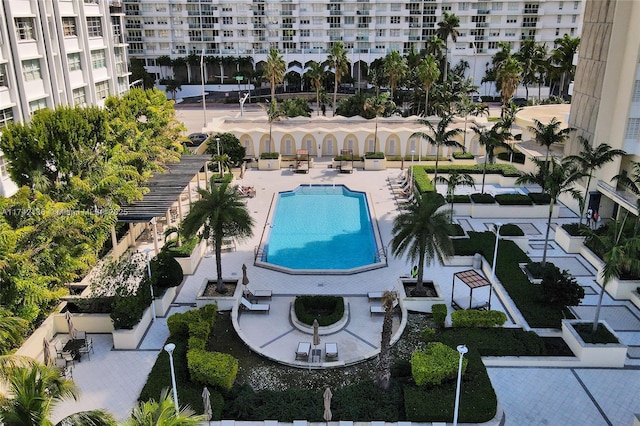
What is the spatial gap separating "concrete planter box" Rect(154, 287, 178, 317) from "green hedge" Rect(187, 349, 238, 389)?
5.02 metres

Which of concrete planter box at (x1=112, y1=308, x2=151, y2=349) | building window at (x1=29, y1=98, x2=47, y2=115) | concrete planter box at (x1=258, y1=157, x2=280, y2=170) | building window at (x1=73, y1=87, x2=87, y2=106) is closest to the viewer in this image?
concrete planter box at (x1=112, y1=308, x2=151, y2=349)

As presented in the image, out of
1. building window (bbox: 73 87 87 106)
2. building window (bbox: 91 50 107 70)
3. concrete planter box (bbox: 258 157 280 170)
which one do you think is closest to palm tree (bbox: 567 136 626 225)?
concrete planter box (bbox: 258 157 280 170)

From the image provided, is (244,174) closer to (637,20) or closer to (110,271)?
(110,271)

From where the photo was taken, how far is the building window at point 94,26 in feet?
138

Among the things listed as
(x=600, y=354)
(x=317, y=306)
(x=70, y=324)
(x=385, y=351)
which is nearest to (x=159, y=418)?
(x=385, y=351)

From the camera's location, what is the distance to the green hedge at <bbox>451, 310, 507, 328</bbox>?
21.7m

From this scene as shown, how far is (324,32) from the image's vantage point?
79312 mm

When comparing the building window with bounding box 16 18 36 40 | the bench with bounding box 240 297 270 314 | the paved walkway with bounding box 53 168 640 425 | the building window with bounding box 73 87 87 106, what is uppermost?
the building window with bounding box 16 18 36 40

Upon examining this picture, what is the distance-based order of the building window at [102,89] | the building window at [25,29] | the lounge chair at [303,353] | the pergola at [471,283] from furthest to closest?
the building window at [102,89]
the building window at [25,29]
the pergola at [471,283]
the lounge chair at [303,353]

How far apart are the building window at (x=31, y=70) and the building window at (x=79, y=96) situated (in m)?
5.15

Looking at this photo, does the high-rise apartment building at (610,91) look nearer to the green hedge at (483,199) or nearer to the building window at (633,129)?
the building window at (633,129)

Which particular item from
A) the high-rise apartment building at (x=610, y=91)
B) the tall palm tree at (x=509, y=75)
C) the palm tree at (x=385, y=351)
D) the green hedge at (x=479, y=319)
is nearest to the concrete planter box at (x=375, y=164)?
the high-rise apartment building at (x=610, y=91)

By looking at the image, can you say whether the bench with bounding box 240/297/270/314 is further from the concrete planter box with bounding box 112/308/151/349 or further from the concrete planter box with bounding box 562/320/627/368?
the concrete planter box with bounding box 562/320/627/368

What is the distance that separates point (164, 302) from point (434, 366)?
1223 centimetres
